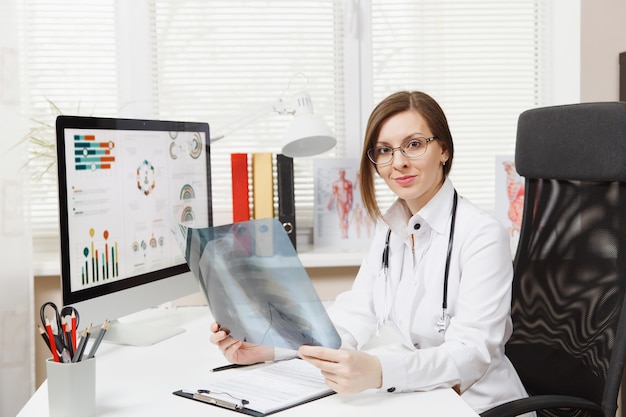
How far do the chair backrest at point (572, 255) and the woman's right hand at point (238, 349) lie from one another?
26.2 inches

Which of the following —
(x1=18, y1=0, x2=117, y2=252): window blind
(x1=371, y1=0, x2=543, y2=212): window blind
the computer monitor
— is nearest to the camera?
the computer monitor

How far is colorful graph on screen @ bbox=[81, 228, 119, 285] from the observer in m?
1.35

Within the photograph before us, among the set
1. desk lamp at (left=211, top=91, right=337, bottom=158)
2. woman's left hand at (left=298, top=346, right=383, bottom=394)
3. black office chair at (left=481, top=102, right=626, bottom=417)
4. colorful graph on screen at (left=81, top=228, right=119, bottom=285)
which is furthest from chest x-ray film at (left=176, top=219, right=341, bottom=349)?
desk lamp at (left=211, top=91, right=337, bottom=158)

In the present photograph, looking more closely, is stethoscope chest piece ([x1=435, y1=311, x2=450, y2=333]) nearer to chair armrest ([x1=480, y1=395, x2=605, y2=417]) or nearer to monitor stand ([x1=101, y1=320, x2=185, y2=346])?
chair armrest ([x1=480, y1=395, x2=605, y2=417])

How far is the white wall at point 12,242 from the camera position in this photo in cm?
221

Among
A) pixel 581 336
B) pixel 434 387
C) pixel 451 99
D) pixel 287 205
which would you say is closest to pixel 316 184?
pixel 287 205

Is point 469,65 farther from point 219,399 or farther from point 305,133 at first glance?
point 219,399

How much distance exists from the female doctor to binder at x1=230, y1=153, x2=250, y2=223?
2.63 ft

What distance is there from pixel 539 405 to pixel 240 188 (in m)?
1.40

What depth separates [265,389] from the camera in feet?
3.87

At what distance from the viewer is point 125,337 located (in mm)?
1539

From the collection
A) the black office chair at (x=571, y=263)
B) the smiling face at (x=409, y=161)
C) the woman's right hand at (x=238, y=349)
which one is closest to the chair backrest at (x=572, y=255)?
the black office chair at (x=571, y=263)

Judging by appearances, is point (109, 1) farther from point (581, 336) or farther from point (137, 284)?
point (581, 336)

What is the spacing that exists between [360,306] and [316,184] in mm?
1033
